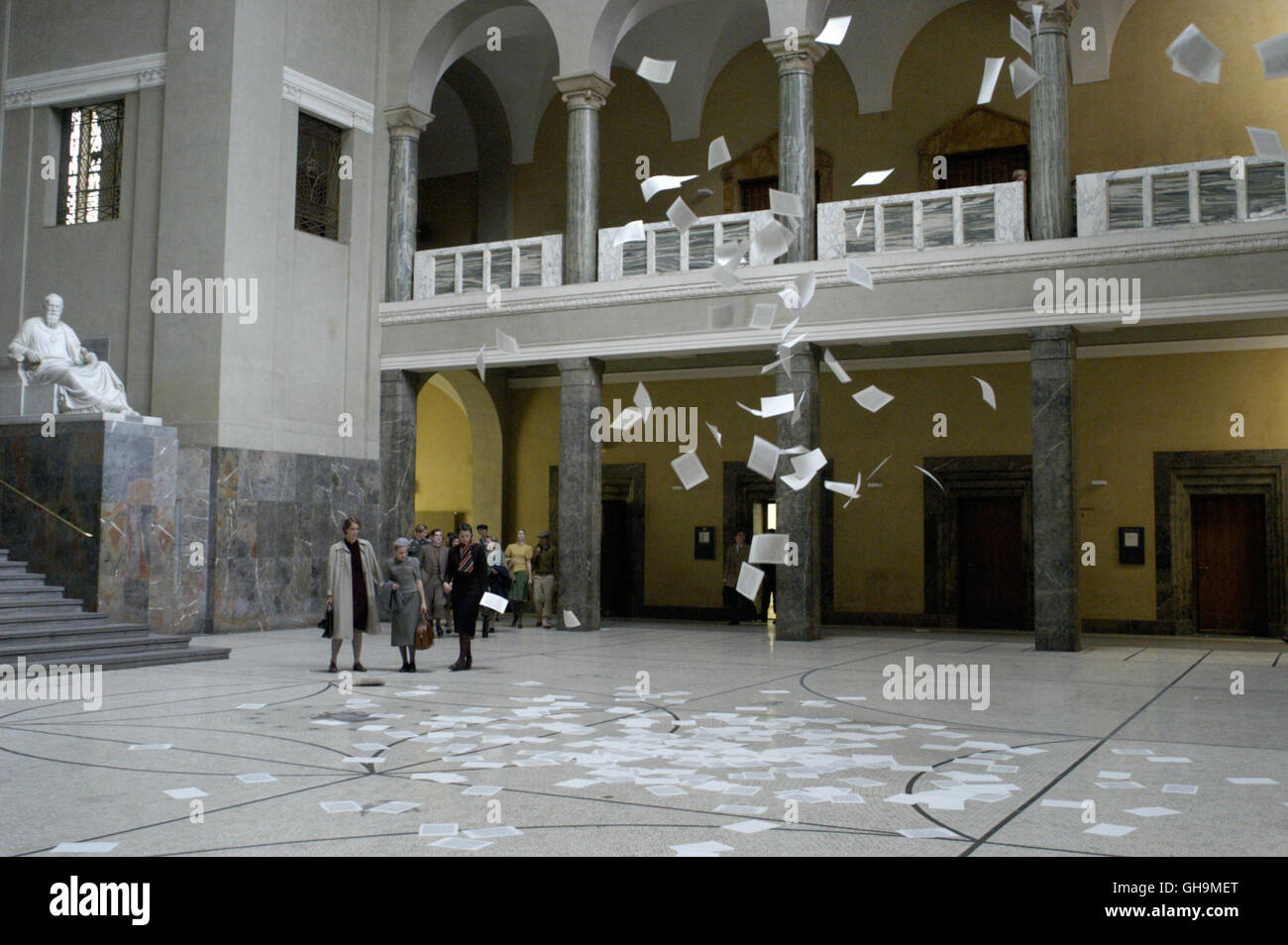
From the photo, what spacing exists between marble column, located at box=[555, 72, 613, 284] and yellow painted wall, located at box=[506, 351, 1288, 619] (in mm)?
4585

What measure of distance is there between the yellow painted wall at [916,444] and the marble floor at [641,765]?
656 centimetres

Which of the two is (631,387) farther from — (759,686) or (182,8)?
(759,686)

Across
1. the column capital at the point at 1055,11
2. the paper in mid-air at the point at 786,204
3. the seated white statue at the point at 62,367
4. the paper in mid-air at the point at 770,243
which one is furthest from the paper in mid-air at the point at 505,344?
the column capital at the point at 1055,11

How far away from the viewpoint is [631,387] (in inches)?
861

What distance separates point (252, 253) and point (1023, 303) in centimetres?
1088

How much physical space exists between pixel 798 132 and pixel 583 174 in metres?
3.45

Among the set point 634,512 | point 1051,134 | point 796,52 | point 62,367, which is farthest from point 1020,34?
point 62,367

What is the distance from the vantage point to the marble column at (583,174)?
17219mm

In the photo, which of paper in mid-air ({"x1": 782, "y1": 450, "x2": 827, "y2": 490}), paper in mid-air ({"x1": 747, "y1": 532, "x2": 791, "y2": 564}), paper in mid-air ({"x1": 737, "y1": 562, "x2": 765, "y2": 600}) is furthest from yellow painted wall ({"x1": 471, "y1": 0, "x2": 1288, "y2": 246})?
paper in mid-air ({"x1": 737, "y1": 562, "x2": 765, "y2": 600})

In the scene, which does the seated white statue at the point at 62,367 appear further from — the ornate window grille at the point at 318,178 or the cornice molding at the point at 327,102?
the cornice molding at the point at 327,102

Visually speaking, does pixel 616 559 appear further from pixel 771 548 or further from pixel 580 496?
pixel 771 548

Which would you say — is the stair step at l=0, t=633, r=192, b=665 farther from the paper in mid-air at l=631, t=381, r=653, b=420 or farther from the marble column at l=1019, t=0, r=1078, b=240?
the marble column at l=1019, t=0, r=1078, b=240

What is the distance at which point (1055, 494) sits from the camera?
46.5 feet
